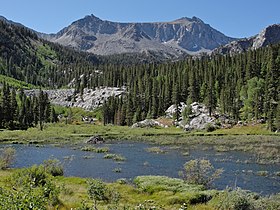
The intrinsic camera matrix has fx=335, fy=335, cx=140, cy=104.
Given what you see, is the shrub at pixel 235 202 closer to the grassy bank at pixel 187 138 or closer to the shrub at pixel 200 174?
the shrub at pixel 200 174

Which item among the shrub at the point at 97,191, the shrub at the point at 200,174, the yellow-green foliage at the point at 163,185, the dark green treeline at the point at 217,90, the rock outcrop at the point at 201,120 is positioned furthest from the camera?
the dark green treeline at the point at 217,90

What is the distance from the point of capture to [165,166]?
5438 cm

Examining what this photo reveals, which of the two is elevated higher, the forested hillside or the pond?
the forested hillside

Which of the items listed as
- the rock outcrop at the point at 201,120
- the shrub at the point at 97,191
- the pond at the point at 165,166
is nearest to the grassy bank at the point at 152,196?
the shrub at the point at 97,191

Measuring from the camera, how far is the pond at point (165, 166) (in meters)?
42.5

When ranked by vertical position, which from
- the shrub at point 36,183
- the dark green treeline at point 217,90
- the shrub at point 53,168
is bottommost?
the shrub at point 53,168

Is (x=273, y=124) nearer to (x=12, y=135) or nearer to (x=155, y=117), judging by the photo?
(x=155, y=117)

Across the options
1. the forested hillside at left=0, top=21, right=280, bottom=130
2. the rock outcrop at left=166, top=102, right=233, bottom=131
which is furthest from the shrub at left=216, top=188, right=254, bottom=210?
the forested hillside at left=0, top=21, right=280, bottom=130

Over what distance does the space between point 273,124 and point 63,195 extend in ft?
322

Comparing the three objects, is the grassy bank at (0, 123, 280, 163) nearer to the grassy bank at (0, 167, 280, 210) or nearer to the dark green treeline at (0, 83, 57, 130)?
the dark green treeline at (0, 83, 57, 130)

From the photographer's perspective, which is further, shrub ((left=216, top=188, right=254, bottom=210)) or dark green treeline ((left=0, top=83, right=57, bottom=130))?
dark green treeline ((left=0, top=83, right=57, bottom=130))

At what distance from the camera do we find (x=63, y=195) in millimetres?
29078

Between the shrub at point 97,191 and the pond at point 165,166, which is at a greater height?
the shrub at point 97,191

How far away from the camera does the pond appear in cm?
4247
